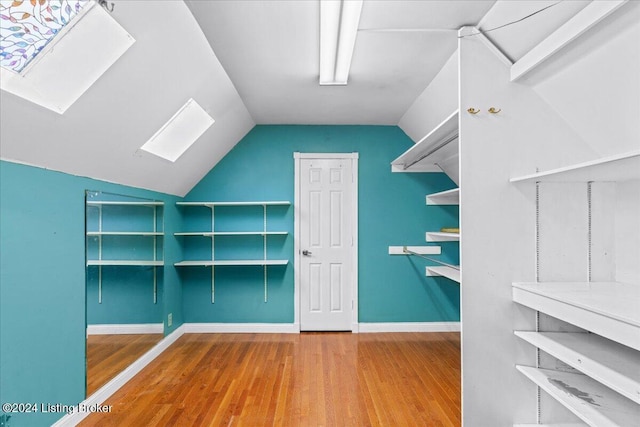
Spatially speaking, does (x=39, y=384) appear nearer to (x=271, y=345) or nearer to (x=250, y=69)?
(x=271, y=345)

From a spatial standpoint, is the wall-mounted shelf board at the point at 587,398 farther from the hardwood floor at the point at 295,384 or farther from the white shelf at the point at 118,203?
the white shelf at the point at 118,203

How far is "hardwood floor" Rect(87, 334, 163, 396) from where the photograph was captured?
2586 millimetres

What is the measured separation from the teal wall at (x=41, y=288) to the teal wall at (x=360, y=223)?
1.98 meters

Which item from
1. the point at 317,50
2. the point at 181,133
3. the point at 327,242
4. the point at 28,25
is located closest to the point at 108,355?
the point at 181,133

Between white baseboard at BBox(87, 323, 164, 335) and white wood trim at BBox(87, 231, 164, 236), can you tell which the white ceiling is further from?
white baseboard at BBox(87, 323, 164, 335)

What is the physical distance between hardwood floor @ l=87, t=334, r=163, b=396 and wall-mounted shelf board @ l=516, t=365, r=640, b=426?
2.84 m

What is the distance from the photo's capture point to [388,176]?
4543mm

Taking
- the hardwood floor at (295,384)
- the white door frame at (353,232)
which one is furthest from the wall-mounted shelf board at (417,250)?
the hardwood floor at (295,384)

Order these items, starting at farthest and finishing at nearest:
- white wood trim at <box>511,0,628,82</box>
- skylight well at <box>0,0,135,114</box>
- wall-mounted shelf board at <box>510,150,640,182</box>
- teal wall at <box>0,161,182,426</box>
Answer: teal wall at <box>0,161,182,426</box> → skylight well at <box>0,0,135,114</box> → white wood trim at <box>511,0,628,82</box> → wall-mounted shelf board at <box>510,150,640,182</box>

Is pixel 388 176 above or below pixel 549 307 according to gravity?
above

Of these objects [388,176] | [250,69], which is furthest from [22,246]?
[388,176]

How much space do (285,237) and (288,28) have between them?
8.65 feet

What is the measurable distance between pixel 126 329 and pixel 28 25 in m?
2.31

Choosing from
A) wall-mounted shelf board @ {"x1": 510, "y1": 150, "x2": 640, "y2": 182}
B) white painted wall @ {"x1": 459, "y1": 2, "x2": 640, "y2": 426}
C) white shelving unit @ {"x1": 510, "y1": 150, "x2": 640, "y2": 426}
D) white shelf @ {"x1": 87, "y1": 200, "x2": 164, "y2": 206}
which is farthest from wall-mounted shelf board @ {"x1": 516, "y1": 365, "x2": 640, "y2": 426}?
white shelf @ {"x1": 87, "y1": 200, "x2": 164, "y2": 206}
